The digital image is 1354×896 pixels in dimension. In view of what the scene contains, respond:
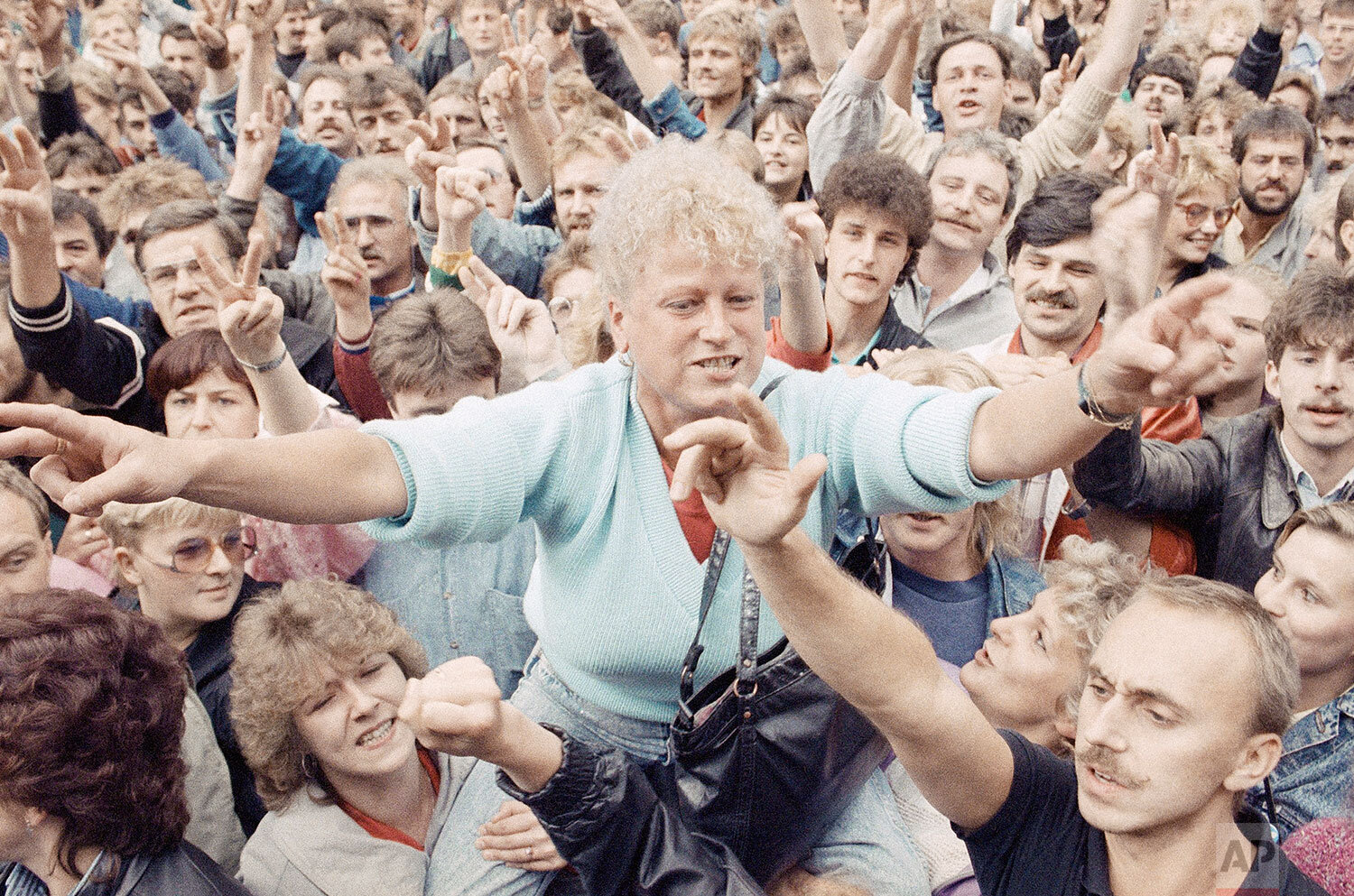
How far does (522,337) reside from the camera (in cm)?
326

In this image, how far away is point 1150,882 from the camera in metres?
1.59

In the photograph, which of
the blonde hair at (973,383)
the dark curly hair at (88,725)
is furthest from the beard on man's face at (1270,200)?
the dark curly hair at (88,725)

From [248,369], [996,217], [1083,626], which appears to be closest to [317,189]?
[248,369]

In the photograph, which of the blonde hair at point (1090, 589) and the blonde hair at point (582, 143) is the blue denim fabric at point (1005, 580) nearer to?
the blonde hair at point (1090, 589)

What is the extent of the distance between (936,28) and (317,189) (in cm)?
343

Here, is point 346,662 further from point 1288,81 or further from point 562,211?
point 1288,81

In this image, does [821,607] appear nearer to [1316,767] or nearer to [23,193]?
[1316,767]

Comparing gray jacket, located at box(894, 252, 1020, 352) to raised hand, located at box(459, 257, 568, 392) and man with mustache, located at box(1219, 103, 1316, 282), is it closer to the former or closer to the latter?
raised hand, located at box(459, 257, 568, 392)

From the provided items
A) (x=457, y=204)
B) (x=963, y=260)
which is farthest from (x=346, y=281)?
Result: (x=963, y=260)

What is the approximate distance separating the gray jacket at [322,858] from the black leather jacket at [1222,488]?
1633 mm

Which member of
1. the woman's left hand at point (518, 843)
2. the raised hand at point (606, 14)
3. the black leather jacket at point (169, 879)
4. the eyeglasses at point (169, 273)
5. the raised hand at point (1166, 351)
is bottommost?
the eyeglasses at point (169, 273)

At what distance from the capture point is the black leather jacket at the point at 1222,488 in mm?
2523

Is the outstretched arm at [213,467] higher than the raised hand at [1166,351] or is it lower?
lower

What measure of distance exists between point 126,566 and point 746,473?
179cm
